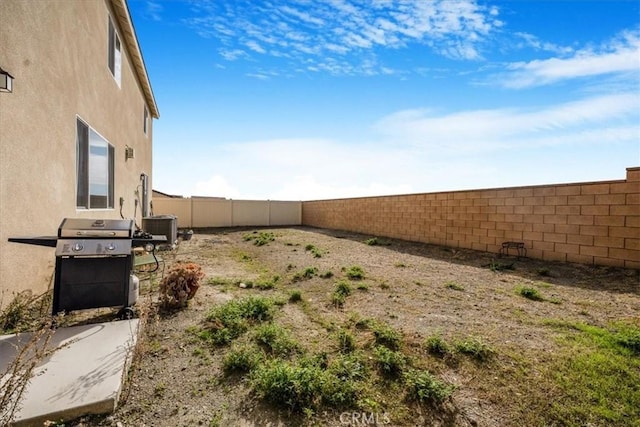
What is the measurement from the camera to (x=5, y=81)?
268 cm

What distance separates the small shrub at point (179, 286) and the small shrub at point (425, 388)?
9.51ft

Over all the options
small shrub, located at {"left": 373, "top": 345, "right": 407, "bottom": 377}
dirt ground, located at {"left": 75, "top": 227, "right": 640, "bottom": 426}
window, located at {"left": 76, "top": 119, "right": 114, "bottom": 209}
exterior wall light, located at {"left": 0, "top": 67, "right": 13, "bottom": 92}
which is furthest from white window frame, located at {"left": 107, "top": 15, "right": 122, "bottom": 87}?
small shrub, located at {"left": 373, "top": 345, "right": 407, "bottom": 377}

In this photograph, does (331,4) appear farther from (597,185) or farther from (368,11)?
(597,185)

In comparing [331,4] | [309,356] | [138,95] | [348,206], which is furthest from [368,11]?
[348,206]

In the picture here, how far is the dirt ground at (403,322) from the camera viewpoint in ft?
6.44

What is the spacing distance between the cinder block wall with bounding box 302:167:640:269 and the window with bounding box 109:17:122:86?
9.44m

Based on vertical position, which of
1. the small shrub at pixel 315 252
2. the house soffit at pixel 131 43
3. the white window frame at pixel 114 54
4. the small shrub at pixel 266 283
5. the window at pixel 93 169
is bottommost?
the small shrub at pixel 266 283

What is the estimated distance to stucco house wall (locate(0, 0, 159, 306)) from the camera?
2885 millimetres

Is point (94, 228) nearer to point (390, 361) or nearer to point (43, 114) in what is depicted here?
point (43, 114)

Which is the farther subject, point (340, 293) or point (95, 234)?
point (340, 293)

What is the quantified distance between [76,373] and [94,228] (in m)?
1.31

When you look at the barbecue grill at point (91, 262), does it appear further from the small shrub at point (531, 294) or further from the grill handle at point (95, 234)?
the small shrub at point (531, 294)

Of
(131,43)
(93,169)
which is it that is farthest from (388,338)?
(131,43)

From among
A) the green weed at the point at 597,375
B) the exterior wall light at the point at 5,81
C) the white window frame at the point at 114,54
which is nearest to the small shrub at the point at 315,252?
the green weed at the point at 597,375
